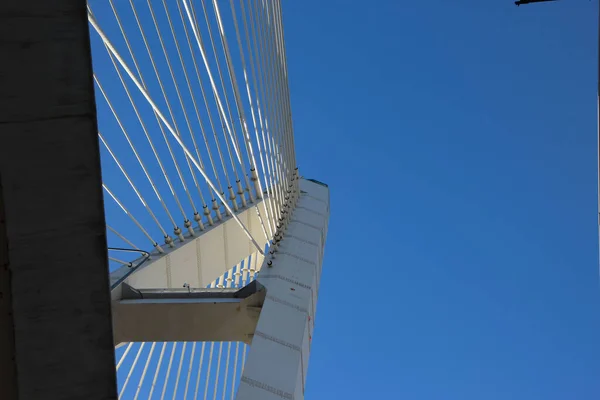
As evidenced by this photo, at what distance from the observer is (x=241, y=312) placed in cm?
685

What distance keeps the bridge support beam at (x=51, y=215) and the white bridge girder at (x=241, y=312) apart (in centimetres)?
314

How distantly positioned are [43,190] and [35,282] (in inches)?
12.5

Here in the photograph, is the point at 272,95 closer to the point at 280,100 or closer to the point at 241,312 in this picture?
the point at 280,100

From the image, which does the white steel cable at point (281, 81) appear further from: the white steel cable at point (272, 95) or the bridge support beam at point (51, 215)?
the bridge support beam at point (51, 215)

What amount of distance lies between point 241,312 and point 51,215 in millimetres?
4442

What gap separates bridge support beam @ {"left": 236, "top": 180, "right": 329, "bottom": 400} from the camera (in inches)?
231

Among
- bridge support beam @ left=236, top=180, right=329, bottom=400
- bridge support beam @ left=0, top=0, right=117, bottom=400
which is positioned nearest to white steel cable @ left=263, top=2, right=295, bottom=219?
bridge support beam @ left=236, top=180, right=329, bottom=400

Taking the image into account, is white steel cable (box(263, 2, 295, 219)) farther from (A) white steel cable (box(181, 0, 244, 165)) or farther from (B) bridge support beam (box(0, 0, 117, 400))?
(B) bridge support beam (box(0, 0, 117, 400))

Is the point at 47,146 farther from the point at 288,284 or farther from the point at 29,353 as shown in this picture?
the point at 288,284

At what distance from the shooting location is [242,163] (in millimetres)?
8148

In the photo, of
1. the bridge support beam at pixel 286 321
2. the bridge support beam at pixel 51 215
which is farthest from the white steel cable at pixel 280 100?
the bridge support beam at pixel 51 215

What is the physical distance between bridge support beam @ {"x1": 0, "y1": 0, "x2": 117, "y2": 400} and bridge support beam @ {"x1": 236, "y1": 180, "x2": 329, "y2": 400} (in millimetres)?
3131

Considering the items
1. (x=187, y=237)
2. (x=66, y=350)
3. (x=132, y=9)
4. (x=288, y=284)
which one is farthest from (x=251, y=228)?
(x=66, y=350)

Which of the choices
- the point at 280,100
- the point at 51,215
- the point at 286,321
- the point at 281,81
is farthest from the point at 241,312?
the point at 51,215
